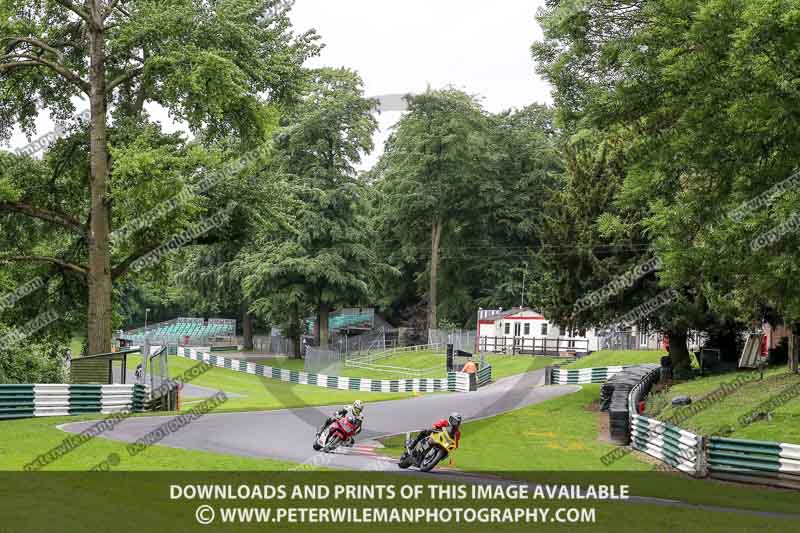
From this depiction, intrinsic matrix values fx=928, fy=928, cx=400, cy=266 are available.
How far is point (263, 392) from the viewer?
4850 centimetres

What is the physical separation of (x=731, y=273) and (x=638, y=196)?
2795 millimetres

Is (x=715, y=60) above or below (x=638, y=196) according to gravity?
above

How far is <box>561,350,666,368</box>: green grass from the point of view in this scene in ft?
178

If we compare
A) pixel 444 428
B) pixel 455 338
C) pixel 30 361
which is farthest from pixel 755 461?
pixel 455 338

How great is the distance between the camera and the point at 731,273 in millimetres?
21328

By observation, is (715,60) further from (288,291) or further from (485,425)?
(288,291)

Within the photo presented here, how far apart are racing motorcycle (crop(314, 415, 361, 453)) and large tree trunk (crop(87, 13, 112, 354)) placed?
9811 mm

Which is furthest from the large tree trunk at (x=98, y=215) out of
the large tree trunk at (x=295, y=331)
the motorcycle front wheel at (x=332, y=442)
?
the large tree trunk at (x=295, y=331)

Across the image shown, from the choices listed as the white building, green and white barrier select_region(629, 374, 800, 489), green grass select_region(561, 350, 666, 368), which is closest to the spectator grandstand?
the white building

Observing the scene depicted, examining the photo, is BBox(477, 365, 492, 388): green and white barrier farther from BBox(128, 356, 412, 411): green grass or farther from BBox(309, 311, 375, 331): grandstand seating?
BBox(309, 311, 375, 331): grandstand seating

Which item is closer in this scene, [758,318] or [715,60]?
[715,60]

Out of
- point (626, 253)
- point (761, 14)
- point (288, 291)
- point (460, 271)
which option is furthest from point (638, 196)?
point (460, 271)

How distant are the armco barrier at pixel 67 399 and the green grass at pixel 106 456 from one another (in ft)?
8.17

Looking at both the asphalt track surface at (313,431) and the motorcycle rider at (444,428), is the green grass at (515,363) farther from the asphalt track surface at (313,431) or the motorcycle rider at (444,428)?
the motorcycle rider at (444,428)
